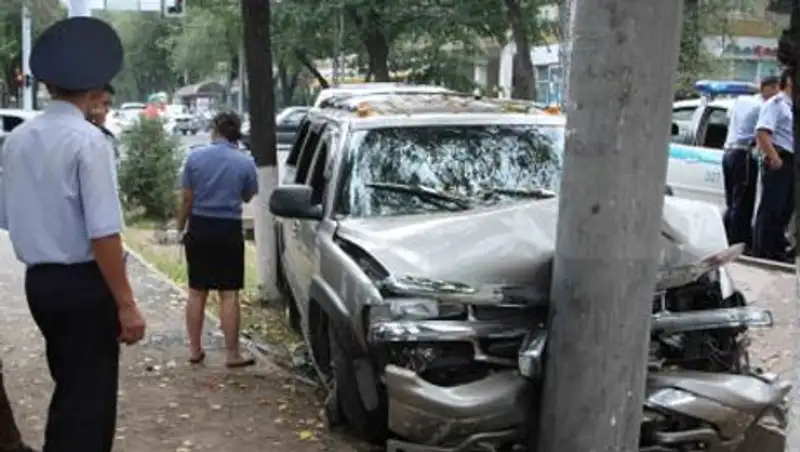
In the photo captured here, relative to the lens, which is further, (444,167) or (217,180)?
(217,180)

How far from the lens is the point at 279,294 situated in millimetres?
9727

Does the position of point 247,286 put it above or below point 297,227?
below

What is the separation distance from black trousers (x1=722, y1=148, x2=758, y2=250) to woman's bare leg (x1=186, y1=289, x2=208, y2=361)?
235 inches

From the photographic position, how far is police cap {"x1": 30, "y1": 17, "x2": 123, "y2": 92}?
4160mm

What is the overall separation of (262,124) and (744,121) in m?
4.91

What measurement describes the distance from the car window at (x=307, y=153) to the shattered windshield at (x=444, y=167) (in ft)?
3.75

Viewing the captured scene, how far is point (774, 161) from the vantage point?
32.5ft

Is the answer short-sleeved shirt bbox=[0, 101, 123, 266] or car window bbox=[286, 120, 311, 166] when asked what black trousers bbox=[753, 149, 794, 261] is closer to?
car window bbox=[286, 120, 311, 166]

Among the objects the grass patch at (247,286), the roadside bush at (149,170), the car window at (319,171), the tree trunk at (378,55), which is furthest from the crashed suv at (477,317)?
the tree trunk at (378,55)

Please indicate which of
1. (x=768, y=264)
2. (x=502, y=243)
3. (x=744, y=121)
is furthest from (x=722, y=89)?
(x=502, y=243)

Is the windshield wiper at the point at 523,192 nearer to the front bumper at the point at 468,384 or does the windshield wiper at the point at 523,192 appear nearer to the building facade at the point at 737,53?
the front bumper at the point at 468,384

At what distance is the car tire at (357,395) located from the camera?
5043 millimetres

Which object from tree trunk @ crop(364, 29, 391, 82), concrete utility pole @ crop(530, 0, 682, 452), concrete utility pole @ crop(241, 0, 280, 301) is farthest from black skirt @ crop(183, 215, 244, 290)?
tree trunk @ crop(364, 29, 391, 82)

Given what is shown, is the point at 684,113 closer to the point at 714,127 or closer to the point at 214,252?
the point at 714,127
